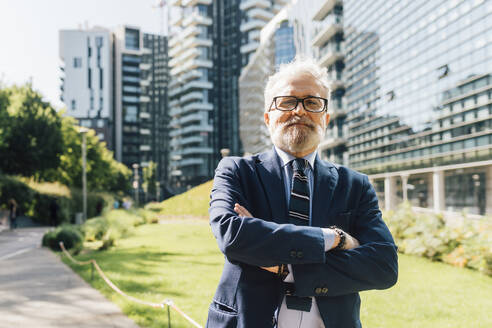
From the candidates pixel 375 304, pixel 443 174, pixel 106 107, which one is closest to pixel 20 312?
pixel 375 304

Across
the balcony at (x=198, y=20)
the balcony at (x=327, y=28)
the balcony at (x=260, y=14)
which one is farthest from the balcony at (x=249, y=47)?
the balcony at (x=327, y=28)

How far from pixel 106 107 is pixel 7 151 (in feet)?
255

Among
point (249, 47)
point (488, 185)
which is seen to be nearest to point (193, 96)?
point (249, 47)

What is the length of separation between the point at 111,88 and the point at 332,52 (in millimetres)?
A: 74890

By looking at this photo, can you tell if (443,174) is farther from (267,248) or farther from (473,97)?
(267,248)

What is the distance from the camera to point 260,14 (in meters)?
98.4

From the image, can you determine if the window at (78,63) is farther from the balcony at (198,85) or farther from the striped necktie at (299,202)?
the striped necktie at (299,202)

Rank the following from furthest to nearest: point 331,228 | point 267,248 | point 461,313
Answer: point 461,313
point 331,228
point 267,248

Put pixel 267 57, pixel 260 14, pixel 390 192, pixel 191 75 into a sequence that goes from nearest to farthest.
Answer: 1. pixel 390 192
2. pixel 267 57
3. pixel 260 14
4. pixel 191 75

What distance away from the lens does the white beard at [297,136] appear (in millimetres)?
2264

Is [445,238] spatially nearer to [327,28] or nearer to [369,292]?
[369,292]

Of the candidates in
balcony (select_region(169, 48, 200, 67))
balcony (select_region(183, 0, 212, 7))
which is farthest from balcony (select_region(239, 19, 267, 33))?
balcony (select_region(169, 48, 200, 67))

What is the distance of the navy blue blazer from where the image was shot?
2.00m

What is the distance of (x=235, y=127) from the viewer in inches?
4075
